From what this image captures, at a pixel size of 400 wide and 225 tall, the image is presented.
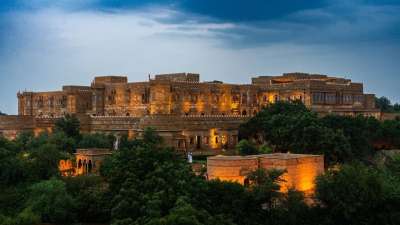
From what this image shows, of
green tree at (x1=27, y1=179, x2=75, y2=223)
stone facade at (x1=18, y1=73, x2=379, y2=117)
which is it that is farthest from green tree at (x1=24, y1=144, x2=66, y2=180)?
stone facade at (x1=18, y1=73, x2=379, y2=117)

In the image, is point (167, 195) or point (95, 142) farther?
point (95, 142)

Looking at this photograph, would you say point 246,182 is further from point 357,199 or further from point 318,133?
point 318,133

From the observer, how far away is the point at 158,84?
247ft

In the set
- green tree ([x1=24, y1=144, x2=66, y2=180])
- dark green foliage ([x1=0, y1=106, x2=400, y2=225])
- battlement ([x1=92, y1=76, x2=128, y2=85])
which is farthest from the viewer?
battlement ([x1=92, y1=76, x2=128, y2=85])

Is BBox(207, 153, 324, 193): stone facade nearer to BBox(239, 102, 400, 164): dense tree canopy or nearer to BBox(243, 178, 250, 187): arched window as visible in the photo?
BBox(243, 178, 250, 187): arched window

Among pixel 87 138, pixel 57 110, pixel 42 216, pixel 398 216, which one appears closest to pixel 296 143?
pixel 398 216

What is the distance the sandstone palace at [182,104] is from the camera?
68.1 m

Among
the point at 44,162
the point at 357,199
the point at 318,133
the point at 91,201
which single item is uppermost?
the point at 318,133

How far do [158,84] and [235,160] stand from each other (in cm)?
3035

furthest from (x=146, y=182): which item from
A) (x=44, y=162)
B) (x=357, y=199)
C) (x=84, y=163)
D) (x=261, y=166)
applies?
(x=84, y=163)

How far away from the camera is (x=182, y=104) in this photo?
77.4m

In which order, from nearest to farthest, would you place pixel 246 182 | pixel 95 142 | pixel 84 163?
pixel 246 182, pixel 84 163, pixel 95 142

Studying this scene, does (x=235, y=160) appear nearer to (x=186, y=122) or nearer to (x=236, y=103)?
(x=186, y=122)

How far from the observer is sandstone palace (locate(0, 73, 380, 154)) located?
223ft
